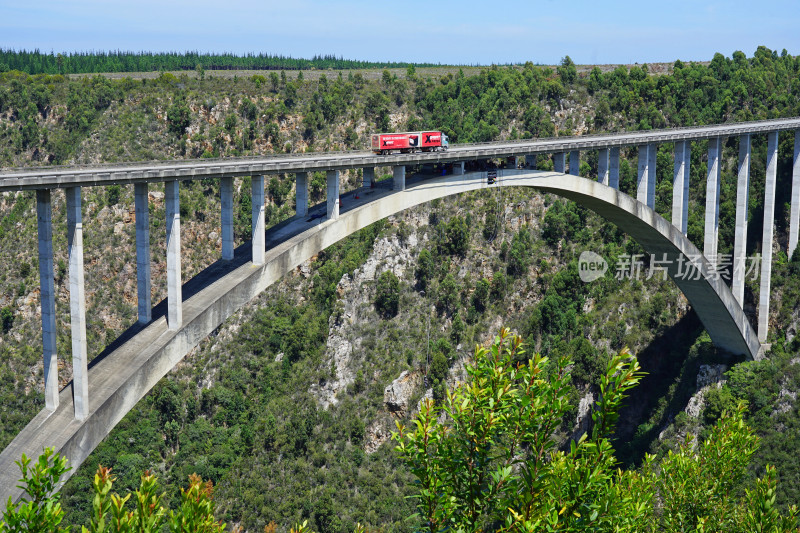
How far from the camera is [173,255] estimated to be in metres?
28.0

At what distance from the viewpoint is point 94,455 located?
233 ft

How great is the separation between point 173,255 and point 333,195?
29.6 ft

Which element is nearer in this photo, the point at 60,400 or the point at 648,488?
the point at 648,488

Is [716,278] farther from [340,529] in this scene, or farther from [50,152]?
[50,152]

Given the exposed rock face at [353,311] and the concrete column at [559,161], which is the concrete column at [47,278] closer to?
the concrete column at [559,161]

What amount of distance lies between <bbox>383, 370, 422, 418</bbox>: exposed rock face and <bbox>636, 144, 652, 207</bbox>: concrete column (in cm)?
2991

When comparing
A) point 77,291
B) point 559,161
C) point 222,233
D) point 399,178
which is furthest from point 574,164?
point 77,291

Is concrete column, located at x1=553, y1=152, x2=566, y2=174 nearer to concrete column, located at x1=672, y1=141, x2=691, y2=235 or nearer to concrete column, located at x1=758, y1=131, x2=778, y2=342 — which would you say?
concrete column, located at x1=672, y1=141, x2=691, y2=235

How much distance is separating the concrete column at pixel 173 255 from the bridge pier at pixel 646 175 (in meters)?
31.1

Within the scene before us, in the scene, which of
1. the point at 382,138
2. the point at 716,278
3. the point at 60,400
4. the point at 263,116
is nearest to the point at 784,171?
the point at 716,278

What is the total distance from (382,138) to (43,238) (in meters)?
19.6

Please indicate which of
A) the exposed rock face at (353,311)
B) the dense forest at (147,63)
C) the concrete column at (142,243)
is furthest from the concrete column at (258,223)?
the dense forest at (147,63)

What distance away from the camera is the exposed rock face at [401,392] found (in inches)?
2840

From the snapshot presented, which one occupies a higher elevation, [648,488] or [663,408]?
[648,488]
